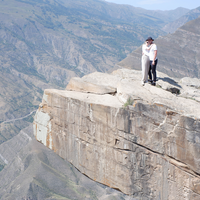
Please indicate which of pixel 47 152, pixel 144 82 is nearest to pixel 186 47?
pixel 47 152

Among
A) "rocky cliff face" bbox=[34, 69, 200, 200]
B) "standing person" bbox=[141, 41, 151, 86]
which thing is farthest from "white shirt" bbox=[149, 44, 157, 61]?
"rocky cliff face" bbox=[34, 69, 200, 200]

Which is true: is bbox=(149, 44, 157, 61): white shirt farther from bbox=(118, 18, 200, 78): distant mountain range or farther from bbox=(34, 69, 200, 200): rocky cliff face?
bbox=(118, 18, 200, 78): distant mountain range

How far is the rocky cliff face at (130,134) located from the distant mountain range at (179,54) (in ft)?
406

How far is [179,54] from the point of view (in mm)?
147750

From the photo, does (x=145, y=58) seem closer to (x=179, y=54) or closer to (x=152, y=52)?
(x=152, y=52)

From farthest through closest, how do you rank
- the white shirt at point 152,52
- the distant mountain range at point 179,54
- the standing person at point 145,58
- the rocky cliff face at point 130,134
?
the distant mountain range at point 179,54
the standing person at point 145,58
the white shirt at point 152,52
the rocky cliff face at point 130,134

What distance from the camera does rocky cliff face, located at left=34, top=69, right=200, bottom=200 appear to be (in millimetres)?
10883

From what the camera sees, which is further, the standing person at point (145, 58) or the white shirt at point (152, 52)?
the standing person at point (145, 58)

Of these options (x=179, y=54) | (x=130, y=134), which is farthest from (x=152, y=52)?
(x=179, y=54)

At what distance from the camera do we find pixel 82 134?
533 inches

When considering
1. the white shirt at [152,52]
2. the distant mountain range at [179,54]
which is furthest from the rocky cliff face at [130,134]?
the distant mountain range at [179,54]

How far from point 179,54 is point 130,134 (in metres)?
146

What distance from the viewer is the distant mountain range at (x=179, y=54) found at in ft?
447

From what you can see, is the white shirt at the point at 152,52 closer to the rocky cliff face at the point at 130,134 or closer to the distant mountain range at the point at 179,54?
the rocky cliff face at the point at 130,134
